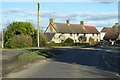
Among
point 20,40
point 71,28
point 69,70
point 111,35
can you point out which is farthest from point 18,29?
point 111,35

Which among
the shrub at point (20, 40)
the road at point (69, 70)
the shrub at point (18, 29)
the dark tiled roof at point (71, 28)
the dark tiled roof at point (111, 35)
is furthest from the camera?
the dark tiled roof at point (111, 35)

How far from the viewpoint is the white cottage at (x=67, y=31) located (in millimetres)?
66188

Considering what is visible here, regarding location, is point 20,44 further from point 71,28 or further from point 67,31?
point 71,28

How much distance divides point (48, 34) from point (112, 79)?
2333 inches

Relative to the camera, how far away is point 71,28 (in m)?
72.5

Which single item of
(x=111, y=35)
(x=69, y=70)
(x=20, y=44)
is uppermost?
(x=111, y=35)

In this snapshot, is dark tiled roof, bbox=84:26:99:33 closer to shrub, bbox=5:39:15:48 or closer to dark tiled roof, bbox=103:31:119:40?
dark tiled roof, bbox=103:31:119:40

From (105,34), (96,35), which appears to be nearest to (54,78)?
(96,35)

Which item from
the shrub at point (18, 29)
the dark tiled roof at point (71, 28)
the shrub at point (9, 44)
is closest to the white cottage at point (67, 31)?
the dark tiled roof at point (71, 28)

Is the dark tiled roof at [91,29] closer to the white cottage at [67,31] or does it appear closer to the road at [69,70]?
the white cottage at [67,31]

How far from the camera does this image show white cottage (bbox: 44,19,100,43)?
66.2 meters

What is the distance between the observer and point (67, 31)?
2721 inches

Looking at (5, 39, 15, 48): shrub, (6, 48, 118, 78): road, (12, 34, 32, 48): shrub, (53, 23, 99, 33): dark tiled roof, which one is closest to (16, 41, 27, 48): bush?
(12, 34, 32, 48): shrub

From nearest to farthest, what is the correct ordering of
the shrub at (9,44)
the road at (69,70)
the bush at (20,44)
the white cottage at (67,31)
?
the road at (69,70)
the shrub at (9,44)
the bush at (20,44)
the white cottage at (67,31)
